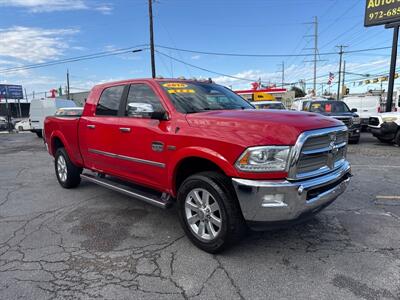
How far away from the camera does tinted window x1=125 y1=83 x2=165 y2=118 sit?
12.2 ft

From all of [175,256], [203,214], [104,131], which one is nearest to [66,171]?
[104,131]

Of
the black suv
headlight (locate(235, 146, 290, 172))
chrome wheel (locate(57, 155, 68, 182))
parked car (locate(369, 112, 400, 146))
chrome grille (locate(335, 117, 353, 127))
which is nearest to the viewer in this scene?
headlight (locate(235, 146, 290, 172))

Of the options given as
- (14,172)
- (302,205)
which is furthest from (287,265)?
(14,172)

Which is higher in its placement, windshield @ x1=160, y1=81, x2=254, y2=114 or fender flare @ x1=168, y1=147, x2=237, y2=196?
windshield @ x1=160, y1=81, x2=254, y2=114

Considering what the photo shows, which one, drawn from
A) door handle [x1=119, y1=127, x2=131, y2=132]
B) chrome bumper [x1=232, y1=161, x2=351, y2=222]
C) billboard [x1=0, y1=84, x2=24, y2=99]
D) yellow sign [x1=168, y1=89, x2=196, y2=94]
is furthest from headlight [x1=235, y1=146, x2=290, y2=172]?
billboard [x1=0, y1=84, x2=24, y2=99]

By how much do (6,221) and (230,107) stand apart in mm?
3619

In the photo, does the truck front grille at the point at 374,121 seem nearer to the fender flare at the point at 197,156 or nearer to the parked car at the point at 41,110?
the fender flare at the point at 197,156

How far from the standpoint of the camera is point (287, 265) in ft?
10.2

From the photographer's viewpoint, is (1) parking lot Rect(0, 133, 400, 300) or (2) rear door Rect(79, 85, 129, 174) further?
(2) rear door Rect(79, 85, 129, 174)

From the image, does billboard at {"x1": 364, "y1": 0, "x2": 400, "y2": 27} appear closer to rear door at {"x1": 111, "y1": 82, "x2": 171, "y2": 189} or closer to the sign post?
the sign post

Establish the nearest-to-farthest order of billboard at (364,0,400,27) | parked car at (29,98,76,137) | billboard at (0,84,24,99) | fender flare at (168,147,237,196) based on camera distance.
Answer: fender flare at (168,147,237,196), billboard at (364,0,400,27), parked car at (29,98,76,137), billboard at (0,84,24,99)

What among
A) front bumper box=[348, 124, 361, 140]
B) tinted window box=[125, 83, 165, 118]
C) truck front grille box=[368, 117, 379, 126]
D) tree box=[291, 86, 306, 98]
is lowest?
front bumper box=[348, 124, 361, 140]

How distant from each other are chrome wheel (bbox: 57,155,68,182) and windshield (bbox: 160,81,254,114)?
10.3 ft

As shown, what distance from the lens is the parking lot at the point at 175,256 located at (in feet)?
8.96
